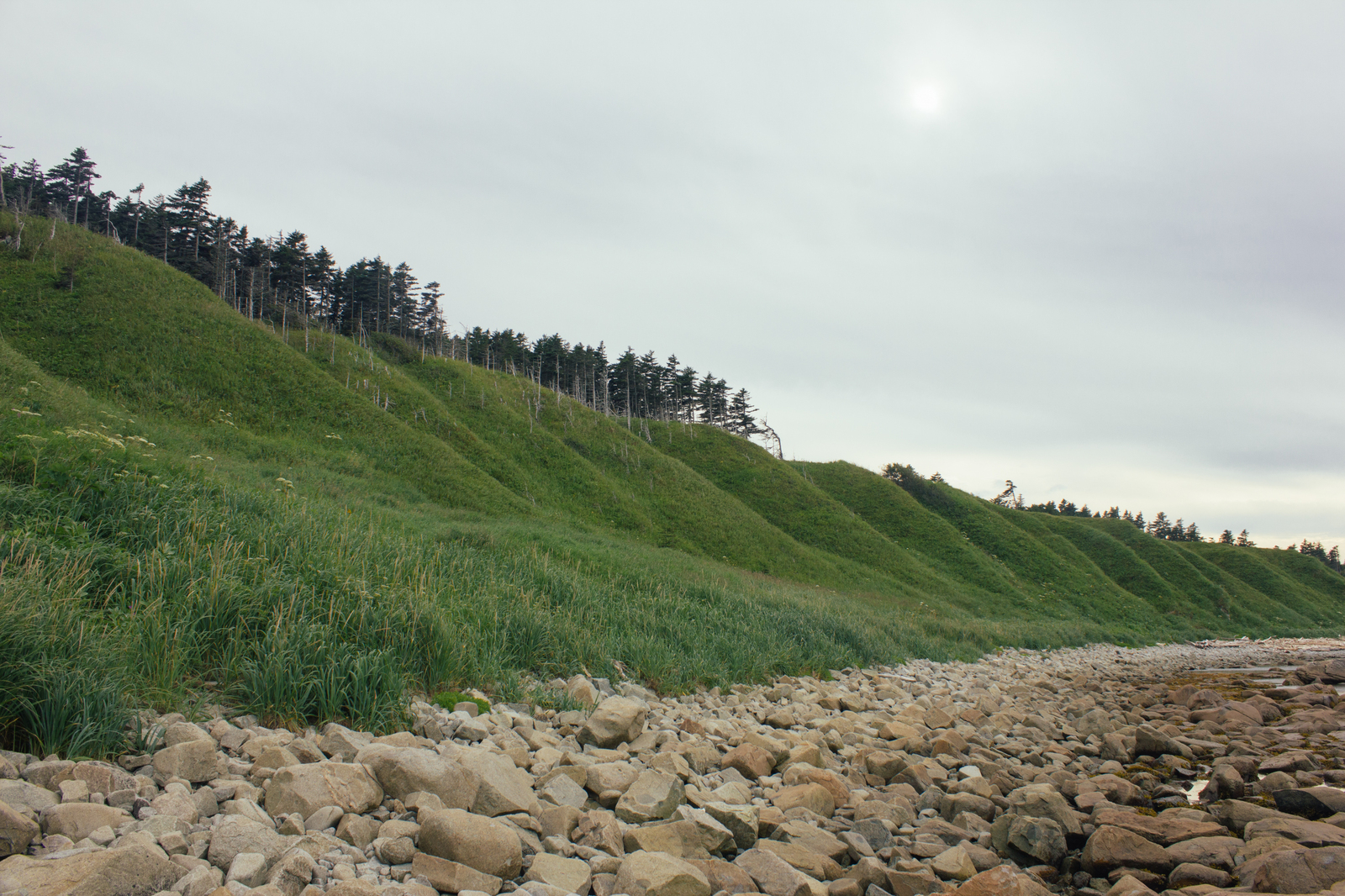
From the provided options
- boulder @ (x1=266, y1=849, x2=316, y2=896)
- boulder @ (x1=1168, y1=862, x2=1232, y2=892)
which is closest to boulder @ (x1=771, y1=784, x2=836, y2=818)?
boulder @ (x1=1168, y1=862, x2=1232, y2=892)

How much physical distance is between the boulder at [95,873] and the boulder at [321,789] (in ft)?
Answer: 3.09

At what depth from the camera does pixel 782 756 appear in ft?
22.4

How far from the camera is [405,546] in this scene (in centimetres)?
1160

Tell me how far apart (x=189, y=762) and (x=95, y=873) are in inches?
57.1

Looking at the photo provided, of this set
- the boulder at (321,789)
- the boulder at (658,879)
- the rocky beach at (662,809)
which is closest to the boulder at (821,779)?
the rocky beach at (662,809)

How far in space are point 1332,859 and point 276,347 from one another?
51.1 m

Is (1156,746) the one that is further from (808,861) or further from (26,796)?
(26,796)

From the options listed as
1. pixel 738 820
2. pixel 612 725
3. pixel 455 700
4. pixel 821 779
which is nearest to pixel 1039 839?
pixel 821 779

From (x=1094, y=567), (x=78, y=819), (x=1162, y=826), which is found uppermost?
(x=78, y=819)

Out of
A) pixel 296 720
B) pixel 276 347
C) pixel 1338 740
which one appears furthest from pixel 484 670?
pixel 276 347

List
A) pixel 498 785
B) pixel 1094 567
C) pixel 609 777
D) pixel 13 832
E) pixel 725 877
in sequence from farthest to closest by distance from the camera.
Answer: pixel 1094 567, pixel 609 777, pixel 498 785, pixel 725 877, pixel 13 832

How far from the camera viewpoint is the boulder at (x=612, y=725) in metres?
6.22

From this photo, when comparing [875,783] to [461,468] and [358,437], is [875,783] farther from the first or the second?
[358,437]

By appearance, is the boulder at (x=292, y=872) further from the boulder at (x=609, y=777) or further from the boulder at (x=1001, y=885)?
the boulder at (x=1001, y=885)
